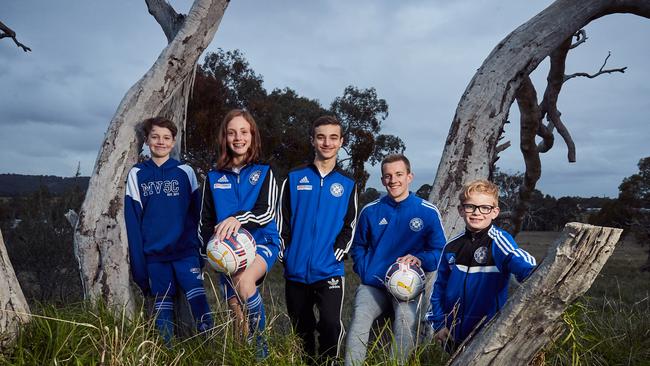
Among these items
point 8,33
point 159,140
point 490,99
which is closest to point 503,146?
point 490,99

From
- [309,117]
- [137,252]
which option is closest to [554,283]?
[137,252]

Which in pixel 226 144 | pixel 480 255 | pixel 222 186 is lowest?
pixel 480 255

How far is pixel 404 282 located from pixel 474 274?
474mm

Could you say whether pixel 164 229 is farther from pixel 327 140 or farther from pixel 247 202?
pixel 327 140

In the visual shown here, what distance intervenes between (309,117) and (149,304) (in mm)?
21918

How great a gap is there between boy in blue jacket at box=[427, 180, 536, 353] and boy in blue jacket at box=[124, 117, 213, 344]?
1.78 meters

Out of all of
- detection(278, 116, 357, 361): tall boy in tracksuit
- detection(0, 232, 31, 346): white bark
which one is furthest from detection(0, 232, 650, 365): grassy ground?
detection(278, 116, 357, 361): tall boy in tracksuit

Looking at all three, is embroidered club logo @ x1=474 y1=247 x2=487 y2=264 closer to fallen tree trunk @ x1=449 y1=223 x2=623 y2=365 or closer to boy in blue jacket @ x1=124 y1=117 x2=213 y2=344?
fallen tree trunk @ x1=449 y1=223 x2=623 y2=365

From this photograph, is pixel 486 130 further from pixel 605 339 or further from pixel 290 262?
pixel 290 262

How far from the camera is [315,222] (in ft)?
13.9

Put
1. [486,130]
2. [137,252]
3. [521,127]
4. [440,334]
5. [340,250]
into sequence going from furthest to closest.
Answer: [521,127], [486,130], [137,252], [340,250], [440,334]

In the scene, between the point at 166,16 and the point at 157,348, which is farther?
the point at 166,16

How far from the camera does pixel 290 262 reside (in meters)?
4.23

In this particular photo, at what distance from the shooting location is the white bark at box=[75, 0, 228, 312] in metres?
5.62
